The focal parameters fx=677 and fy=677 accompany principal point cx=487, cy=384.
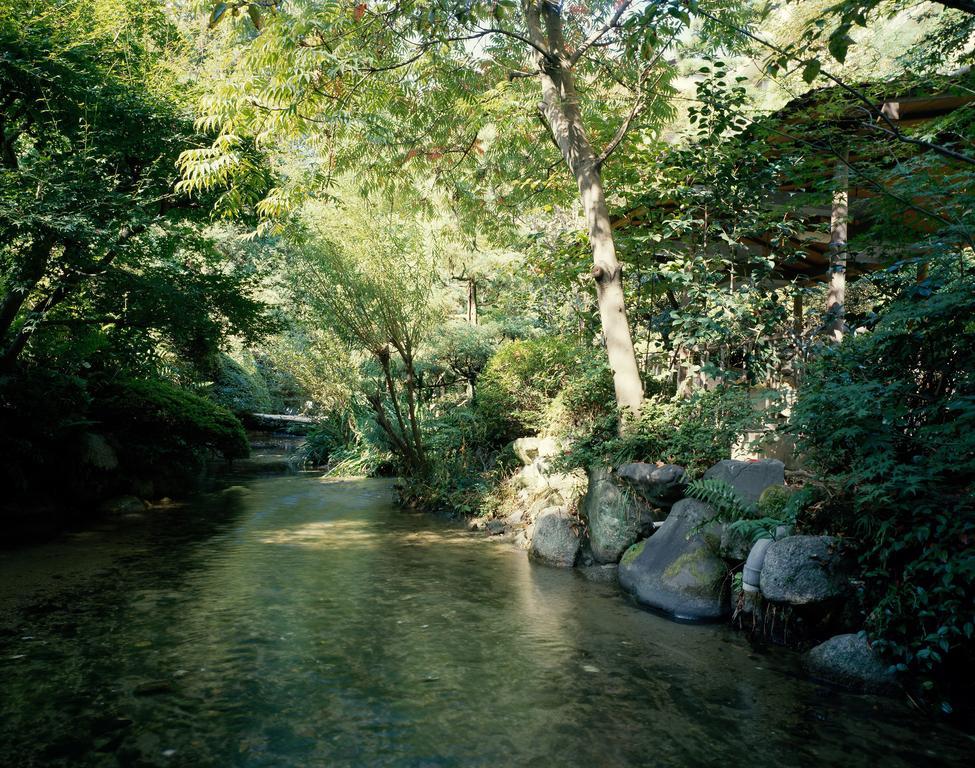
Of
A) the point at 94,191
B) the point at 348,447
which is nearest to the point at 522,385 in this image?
the point at 94,191

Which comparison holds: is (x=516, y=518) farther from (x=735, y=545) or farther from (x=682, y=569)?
(x=735, y=545)

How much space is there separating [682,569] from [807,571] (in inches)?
50.7

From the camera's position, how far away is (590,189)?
8031mm

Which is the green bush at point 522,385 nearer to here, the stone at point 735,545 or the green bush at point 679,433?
the green bush at point 679,433

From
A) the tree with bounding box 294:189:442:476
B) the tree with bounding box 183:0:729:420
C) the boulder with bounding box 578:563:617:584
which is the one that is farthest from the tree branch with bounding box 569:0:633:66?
the boulder with bounding box 578:563:617:584

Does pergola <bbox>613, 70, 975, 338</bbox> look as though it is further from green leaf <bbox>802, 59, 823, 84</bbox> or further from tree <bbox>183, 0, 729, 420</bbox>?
green leaf <bbox>802, 59, 823, 84</bbox>

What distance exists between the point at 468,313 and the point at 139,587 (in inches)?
485

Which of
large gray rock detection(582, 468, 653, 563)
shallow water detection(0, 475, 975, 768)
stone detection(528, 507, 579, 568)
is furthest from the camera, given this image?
stone detection(528, 507, 579, 568)

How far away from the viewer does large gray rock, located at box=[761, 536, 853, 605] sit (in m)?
4.33

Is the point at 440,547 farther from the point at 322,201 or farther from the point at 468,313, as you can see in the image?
the point at 468,313

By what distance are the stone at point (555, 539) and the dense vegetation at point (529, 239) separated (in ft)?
2.23

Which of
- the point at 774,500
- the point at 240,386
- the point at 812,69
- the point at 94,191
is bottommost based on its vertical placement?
the point at 774,500

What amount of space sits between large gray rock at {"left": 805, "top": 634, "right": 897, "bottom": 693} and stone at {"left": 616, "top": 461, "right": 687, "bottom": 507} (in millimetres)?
2124

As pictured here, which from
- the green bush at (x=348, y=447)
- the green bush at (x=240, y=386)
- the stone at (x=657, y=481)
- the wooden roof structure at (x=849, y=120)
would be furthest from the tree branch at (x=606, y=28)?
the green bush at (x=240, y=386)
